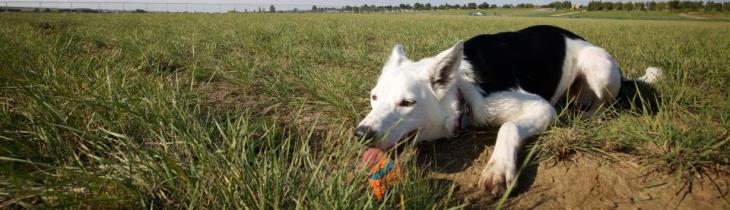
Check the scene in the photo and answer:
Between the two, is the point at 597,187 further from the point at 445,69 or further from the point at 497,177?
the point at 445,69

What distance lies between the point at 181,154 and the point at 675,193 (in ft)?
7.78

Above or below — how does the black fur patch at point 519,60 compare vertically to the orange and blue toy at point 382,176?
above

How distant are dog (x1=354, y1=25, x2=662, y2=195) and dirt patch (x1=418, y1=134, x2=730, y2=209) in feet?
0.39

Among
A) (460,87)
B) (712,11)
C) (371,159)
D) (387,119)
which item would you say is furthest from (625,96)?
(712,11)

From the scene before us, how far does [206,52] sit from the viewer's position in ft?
16.5

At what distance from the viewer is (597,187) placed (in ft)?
5.78

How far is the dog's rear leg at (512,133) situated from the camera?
1850 mm

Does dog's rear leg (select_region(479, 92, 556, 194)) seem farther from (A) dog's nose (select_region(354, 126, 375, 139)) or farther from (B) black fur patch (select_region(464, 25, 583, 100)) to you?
(A) dog's nose (select_region(354, 126, 375, 139))

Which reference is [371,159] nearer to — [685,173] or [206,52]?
[685,173]

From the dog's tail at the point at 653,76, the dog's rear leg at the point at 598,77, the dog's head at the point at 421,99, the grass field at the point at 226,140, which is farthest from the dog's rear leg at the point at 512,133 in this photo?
the dog's tail at the point at 653,76

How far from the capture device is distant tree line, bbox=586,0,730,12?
68.5 m

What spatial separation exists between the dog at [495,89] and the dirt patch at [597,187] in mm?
120

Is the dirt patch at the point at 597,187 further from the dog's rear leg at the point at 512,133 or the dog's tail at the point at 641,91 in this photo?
the dog's tail at the point at 641,91

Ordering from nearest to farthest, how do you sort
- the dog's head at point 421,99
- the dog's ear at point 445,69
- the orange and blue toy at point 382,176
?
the orange and blue toy at point 382,176, the dog's head at point 421,99, the dog's ear at point 445,69
